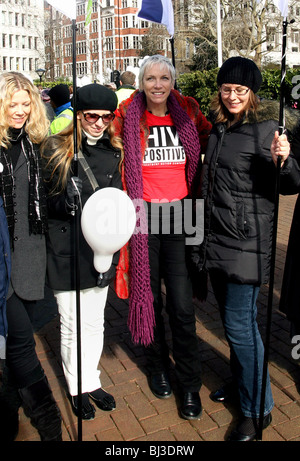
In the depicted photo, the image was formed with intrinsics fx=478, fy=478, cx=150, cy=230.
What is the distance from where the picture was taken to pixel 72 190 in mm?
2355

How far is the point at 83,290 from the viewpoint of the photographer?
109 inches

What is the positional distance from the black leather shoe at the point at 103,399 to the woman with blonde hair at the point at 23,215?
38 centimetres

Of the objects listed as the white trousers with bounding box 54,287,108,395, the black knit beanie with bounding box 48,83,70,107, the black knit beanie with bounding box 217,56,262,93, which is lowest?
the white trousers with bounding box 54,287,108,395

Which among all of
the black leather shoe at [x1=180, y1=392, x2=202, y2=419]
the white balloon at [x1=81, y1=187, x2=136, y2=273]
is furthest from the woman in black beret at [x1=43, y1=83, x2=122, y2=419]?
the black leather shoe at [x1=180, y1=392, x2=202, y2=419]

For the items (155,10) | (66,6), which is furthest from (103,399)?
(155,10)

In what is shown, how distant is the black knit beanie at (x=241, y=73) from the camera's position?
2.46 meters

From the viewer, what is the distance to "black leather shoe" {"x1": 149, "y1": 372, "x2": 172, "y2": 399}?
10.0 ft

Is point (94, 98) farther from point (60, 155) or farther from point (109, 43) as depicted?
point (109, 43)

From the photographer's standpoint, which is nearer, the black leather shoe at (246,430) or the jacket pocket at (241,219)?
the jacket pocket at (241,219)

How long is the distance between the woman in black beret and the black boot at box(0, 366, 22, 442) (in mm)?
328

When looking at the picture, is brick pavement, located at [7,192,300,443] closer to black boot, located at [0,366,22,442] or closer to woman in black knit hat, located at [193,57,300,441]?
black boot, located at [0,366,22,442]

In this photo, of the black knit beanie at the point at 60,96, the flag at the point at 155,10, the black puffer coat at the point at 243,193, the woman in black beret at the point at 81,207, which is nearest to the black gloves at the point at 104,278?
the woman in black beret at the point at 81,207

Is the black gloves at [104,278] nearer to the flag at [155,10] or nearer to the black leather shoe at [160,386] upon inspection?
the black leather shoe at [160,386]

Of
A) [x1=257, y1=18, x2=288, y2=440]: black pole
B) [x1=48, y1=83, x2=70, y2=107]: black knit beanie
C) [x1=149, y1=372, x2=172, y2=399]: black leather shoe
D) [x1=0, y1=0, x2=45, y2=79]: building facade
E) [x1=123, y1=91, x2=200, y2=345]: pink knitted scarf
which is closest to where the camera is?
[x1=257, y1=18, x2=288, y2=440]: black pole
